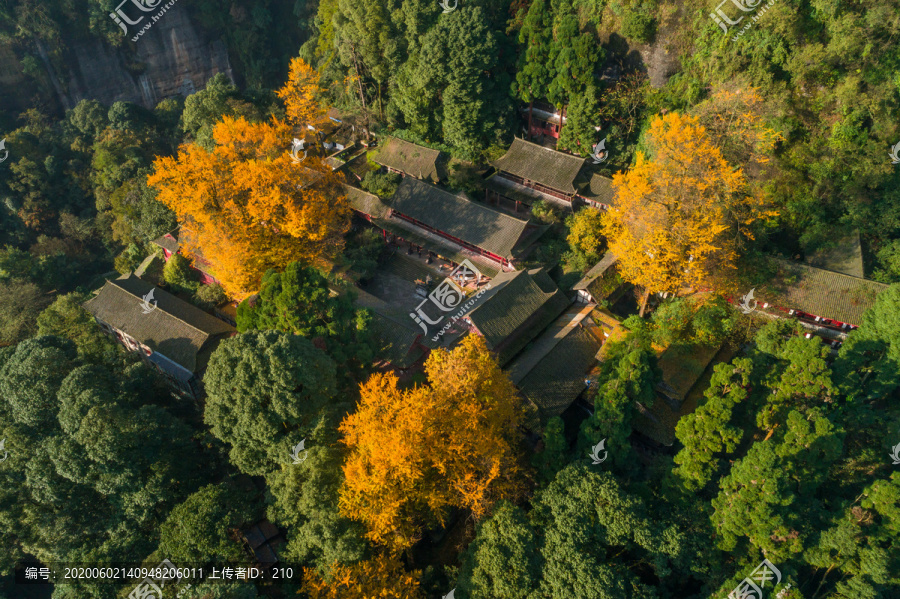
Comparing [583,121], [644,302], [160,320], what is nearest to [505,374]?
[644,302]

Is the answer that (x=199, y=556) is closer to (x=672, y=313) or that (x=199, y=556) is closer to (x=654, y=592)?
(x=654, y=592)

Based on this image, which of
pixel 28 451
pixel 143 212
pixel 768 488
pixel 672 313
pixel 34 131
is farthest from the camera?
pixel 34 131

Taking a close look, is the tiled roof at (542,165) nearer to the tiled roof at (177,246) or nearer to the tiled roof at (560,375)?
the tiled roof at (560,375)

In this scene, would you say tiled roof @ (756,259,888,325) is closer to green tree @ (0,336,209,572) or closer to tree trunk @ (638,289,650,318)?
tree trunk @ (638,289,650,318)

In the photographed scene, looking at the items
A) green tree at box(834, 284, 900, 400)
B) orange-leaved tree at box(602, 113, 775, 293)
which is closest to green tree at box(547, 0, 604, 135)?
orange-leaved tree at box(602, 113, 775, 293)

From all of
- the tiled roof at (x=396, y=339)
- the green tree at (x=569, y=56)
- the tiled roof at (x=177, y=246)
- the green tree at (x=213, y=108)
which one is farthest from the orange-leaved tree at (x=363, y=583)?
the green tree at (x=213, y=108)

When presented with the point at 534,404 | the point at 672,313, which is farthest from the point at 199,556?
the point at 672,313

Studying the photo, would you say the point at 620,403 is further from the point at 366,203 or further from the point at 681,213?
the point at 366,203
